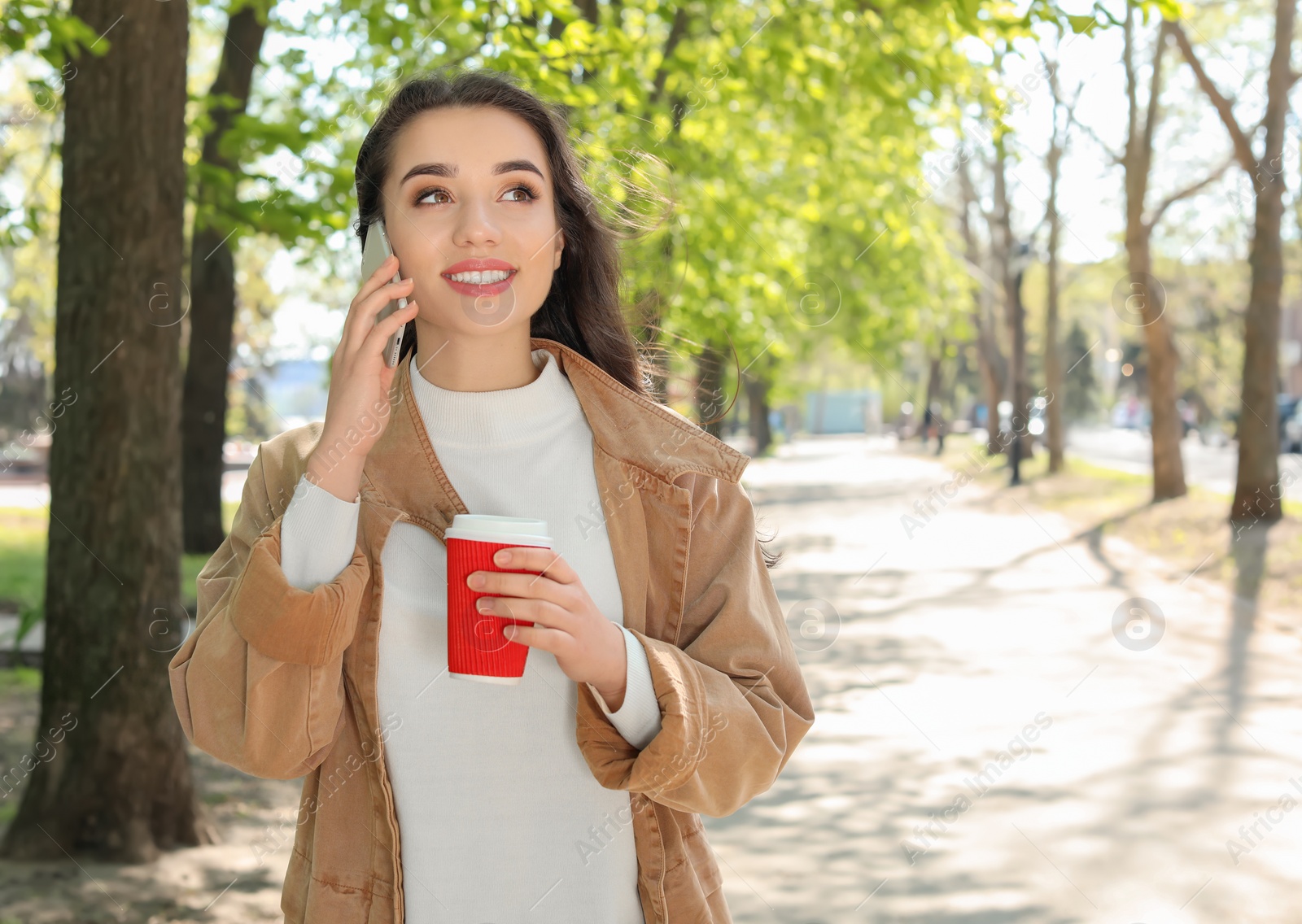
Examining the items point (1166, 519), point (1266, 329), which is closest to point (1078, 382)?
point (1166, 519)

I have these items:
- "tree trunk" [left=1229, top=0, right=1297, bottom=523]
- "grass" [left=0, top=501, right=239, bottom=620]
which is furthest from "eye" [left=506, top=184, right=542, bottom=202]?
"tree trunk" [left=1229, top=0, right=1297, bottom=523]

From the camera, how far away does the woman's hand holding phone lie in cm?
181

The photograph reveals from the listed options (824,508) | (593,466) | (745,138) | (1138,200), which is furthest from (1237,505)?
(593,466)

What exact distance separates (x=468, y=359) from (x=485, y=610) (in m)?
0.58

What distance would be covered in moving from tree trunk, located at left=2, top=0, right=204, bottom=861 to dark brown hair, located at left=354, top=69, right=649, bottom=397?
2.95 metres

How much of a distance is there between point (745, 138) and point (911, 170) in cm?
250

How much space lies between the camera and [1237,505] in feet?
47.8

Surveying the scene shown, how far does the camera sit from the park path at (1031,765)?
16.5 feet

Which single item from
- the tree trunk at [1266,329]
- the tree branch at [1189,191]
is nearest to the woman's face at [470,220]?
the tree trunk at [1266,329]

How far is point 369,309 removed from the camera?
1.87 m

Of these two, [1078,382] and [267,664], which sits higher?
[1078,382]

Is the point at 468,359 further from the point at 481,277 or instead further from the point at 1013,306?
the point at 1013,306

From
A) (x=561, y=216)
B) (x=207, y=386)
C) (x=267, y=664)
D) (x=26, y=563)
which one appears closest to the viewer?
(x=267, y=664)

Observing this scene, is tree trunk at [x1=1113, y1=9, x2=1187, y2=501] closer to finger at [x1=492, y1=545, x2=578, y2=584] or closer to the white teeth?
the white teeth
